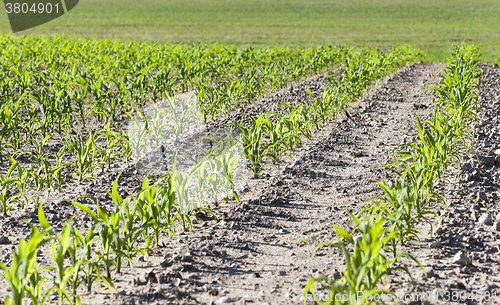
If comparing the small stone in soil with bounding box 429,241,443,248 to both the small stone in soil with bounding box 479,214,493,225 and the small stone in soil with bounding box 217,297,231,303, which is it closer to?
the small stone in soil with bounding box 479,214,493,225

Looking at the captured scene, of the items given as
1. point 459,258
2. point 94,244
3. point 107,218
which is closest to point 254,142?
point 94,244

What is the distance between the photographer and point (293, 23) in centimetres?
3784

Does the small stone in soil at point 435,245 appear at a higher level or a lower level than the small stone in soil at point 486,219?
lower

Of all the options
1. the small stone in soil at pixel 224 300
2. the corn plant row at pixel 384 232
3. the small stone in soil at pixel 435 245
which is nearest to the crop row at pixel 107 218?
the small stone in soil at pixel 224 300

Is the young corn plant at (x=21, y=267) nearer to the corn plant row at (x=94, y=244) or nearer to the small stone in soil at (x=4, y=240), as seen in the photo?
the corn plant row at (x=94, y=244)

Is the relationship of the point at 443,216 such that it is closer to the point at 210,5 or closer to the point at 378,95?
the point at 378,95

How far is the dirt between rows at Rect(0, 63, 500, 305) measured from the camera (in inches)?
110

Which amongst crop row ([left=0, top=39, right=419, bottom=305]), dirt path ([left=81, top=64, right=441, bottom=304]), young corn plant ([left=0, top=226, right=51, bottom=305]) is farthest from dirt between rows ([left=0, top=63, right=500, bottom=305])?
young corn plant ([left=0, top=226, right=51, bottom=305])

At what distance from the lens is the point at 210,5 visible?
5322cm

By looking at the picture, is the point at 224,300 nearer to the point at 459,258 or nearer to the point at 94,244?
the point at 94,244

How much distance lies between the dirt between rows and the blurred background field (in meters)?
15.3

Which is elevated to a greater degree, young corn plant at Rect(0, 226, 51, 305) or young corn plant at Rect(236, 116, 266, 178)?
young corn plant at Rect(236, 116, 266, 178)

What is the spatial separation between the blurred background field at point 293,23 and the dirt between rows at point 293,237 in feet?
50.1

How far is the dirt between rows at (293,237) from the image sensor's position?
279 cm
